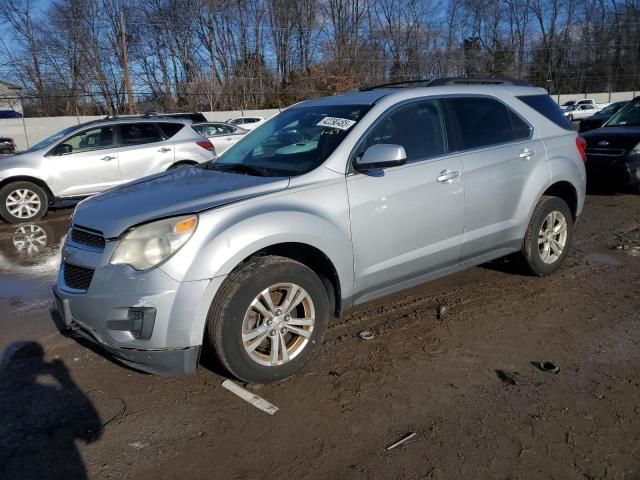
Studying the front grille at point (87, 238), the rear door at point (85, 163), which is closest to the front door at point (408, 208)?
the front grille at point (87, 238)

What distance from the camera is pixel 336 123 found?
3789 mm

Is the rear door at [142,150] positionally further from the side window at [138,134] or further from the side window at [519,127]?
the side window at [519,127]

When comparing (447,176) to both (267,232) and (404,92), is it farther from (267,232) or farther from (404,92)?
(267,232)

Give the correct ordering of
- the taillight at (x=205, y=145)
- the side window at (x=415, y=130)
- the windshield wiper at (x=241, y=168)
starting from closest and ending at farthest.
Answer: the windshield wiper at (x=241, y=168) < the side window at (x=415, y=130) < the taillight at (x=205, y=145)

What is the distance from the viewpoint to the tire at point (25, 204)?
8891 mm

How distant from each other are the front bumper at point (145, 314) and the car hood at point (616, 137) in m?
8.39

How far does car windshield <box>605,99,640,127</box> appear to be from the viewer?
966 centimetres

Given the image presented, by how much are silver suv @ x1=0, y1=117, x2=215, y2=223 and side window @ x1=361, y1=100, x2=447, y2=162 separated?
6.71 meters

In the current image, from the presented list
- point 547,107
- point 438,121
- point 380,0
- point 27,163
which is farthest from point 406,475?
point 380,0

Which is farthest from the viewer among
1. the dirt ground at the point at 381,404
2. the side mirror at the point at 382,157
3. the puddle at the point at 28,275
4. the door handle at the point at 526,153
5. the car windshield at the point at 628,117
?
the car windshield at the point at 628,117

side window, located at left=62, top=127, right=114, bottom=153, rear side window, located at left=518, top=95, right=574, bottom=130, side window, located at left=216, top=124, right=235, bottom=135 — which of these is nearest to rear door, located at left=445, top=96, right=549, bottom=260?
rear side window, located at left=518, top=95, right=574, bottom=130

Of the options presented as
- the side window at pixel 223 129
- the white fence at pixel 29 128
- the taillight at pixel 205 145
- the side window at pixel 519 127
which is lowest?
the side window at pixel 519 127

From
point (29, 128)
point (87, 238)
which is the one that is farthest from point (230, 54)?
point (87, 238)

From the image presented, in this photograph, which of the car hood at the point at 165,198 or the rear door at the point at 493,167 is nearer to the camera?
the car hood at the point at 165,198
